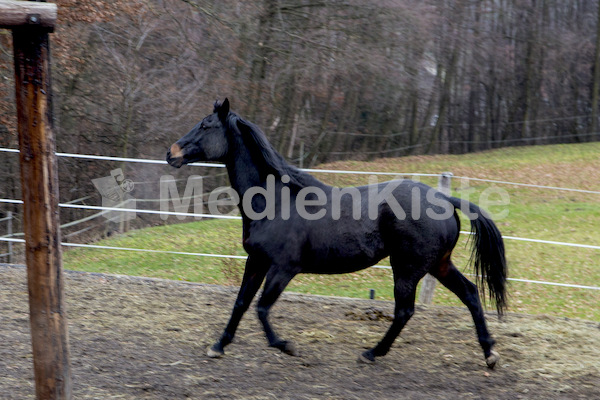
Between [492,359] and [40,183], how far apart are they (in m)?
3.44

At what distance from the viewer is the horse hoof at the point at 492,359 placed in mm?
4609

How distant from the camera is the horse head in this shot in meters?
4.75

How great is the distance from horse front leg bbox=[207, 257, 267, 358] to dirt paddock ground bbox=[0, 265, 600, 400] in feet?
0.32

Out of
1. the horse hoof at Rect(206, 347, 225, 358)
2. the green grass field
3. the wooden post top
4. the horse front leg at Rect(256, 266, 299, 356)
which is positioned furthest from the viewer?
the green grass field

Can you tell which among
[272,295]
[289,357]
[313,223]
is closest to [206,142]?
[313,223]

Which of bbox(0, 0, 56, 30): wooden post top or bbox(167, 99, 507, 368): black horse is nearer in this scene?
bbox(0, 0, 56, 30): wooden post top

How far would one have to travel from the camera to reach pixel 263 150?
4754mm

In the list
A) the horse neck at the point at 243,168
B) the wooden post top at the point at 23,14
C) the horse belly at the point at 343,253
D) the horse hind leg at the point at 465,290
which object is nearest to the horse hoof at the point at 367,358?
the horse belly at the point at 343,253

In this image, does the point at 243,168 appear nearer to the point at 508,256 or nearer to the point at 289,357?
the point at 289,357

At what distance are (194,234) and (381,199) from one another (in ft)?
23.5

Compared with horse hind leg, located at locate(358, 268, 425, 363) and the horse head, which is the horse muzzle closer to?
the horse head

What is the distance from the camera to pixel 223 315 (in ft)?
19.0

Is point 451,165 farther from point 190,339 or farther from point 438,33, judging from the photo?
point 190,339

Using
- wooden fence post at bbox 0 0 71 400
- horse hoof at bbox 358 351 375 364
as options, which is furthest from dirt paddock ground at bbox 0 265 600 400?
wooden fence post at bbox 0 0 71 400
